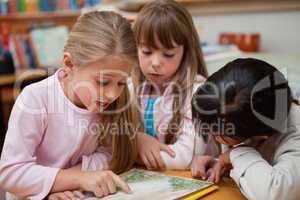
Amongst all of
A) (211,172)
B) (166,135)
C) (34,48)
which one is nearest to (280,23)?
(166,135)

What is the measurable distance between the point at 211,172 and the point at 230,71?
28cm

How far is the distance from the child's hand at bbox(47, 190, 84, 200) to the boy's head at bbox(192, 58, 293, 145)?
314 mm

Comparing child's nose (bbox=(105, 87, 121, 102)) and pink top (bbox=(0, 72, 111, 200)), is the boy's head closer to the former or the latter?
child's nose (bbox=(105, 87, 121, 102))

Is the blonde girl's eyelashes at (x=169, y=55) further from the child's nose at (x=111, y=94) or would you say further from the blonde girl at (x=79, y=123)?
the child's nose at (x=111, y=94)

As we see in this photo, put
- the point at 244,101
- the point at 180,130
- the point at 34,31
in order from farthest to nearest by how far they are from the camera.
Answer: the point at 34,31 < the point at 180,130 < the point at 244,101

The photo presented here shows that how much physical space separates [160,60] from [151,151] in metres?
0.30

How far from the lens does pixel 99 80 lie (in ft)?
3.09

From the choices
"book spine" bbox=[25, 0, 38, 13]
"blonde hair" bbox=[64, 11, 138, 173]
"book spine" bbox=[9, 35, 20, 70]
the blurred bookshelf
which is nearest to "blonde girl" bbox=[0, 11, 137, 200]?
"blonde hair" bbox=[64, 11, 138, 173]

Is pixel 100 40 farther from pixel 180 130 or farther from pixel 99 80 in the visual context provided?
pixel 180 130

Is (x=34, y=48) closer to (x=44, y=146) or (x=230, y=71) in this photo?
(x=44, y=146)

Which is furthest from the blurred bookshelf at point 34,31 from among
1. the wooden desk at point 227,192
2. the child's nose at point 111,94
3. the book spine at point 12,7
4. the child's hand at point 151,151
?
the wooden desk at point 227,192

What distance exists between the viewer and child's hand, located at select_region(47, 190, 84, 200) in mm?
892

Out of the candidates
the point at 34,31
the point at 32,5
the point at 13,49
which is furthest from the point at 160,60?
the point at 32,5

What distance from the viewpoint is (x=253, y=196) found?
82cm
